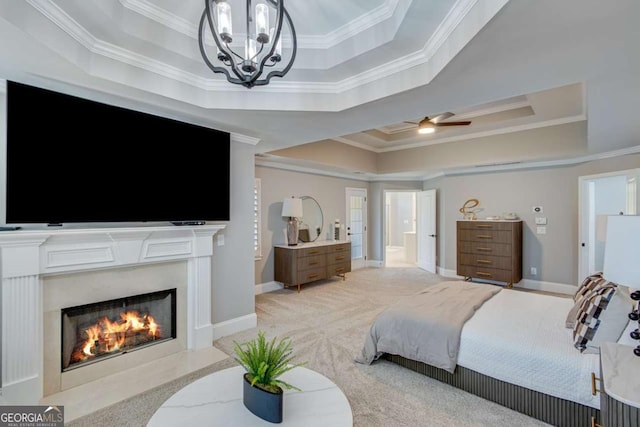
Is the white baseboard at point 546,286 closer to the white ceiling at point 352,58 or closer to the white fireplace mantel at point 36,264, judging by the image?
the white ceiling at point 352,58

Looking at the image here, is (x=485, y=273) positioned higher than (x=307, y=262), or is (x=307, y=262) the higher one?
(x=307, y=262)

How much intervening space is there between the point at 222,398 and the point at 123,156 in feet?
6.85

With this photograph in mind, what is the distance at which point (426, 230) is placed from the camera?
7117mm

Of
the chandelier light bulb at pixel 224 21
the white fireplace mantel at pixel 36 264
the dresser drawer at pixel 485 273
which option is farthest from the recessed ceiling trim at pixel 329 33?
the dresser drawer at pixel 485 273

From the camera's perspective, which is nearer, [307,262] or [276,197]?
[307,262]

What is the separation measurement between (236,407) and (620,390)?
1.68m

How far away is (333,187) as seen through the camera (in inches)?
266

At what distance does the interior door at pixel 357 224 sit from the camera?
7.16 m

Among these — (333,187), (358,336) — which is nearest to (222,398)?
(358,336)

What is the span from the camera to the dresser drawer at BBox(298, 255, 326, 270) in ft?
17.4

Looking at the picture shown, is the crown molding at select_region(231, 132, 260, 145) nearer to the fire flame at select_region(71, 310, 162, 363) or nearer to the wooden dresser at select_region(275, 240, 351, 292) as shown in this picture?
the fire flame at select_region(71, 310, 162, 363)

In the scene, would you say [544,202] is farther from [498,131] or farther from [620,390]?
[620,390]

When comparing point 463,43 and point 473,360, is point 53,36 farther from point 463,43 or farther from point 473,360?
point 473,360

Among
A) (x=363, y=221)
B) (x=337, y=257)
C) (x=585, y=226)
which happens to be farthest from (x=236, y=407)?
(x=363, y=221)
